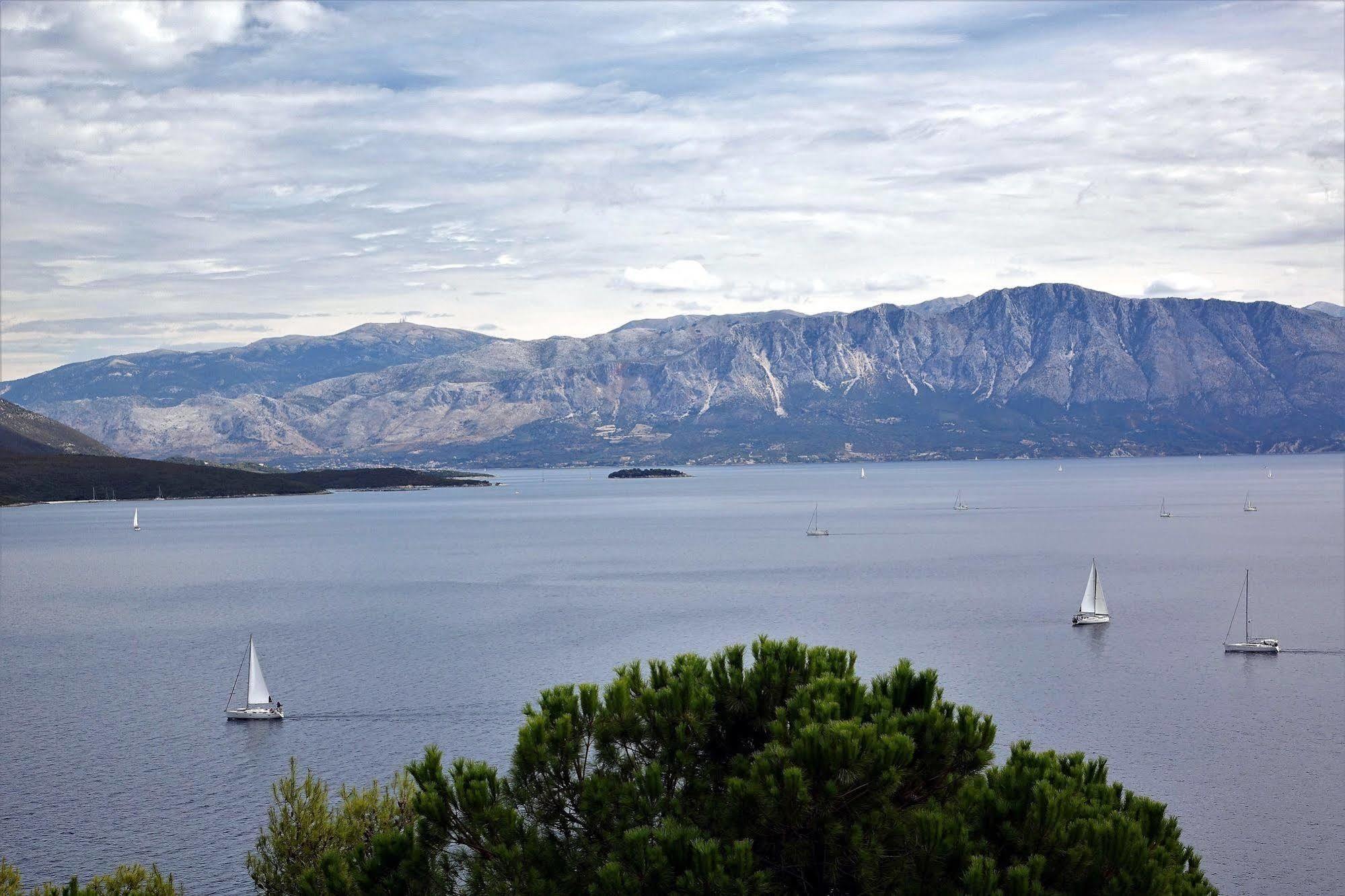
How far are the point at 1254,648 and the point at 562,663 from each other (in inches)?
1963

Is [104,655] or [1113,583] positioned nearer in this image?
[104,655]

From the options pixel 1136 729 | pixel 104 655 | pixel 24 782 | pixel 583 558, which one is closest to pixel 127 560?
pixel 583 558

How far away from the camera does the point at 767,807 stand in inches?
942

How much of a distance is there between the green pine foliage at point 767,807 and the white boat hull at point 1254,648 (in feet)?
224

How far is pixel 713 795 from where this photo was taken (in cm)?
2609

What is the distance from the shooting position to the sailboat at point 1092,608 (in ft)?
338

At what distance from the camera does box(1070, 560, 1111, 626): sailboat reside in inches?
4050

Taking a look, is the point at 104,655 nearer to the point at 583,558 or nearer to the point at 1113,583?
the point at 583,558

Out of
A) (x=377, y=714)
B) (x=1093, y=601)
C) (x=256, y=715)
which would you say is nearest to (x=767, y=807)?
(x=377, y=714)

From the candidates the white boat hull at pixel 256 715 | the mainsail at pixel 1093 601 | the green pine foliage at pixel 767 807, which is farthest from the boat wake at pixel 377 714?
the mainsail at pixel 1093 601

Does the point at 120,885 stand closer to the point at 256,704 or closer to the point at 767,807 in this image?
the point at 767,807

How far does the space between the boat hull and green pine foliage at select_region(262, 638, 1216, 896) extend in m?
68.1

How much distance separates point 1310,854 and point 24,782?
2116 inches

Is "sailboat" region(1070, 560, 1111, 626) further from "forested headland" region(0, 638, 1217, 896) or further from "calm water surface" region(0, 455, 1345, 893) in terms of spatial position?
"forested headland" region(0, 638, 1217, 896)
